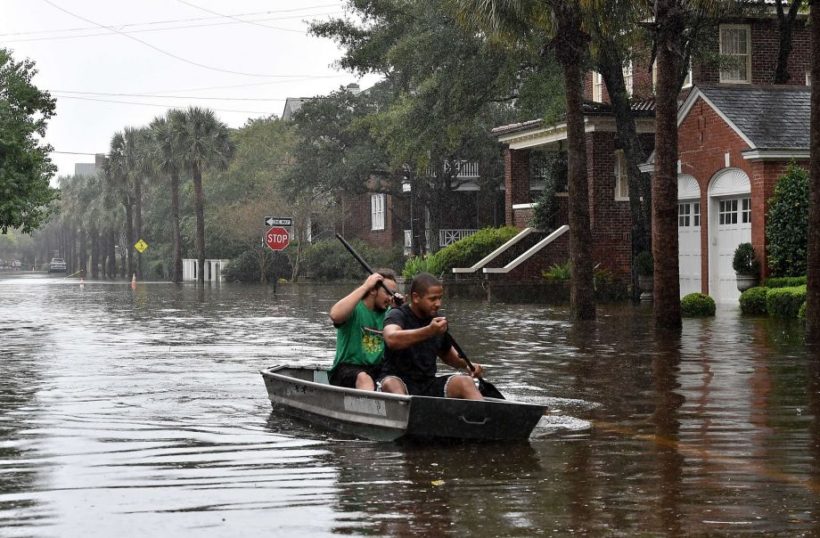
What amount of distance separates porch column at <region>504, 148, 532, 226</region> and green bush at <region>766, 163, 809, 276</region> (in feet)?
50.7

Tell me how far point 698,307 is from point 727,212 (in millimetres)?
4653

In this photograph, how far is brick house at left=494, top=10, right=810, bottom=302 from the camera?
3164cm

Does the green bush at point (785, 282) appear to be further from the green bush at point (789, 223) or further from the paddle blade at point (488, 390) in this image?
the paddle blade at point (488, 390)

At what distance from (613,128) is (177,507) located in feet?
108

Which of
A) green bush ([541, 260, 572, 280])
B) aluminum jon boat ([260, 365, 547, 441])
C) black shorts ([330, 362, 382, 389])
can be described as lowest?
aluminum jon boat ([260, 365, 547, 441])

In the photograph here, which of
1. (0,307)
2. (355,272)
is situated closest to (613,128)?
(0,307)

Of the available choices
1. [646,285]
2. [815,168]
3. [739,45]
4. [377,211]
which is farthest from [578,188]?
[377,211]

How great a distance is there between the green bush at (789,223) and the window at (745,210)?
62.5 inches

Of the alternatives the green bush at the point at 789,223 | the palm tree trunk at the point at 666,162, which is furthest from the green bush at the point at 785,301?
the palm tree trunk at the point at 666,162

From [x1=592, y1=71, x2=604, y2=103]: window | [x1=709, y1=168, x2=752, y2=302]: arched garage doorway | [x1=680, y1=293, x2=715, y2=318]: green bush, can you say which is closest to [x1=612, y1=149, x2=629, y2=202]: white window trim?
[x1=592, y1=71, x2=604, y2=103]: window

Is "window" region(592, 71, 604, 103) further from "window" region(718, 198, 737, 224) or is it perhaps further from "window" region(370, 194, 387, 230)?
"window" region(370, 194, 387, 230)

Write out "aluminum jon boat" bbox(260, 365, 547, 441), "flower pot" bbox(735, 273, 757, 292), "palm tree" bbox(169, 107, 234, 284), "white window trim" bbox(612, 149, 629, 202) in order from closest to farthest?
"aluminum jon boat" bbox(260, 365, 547, 441)
"flower pot" bbox(735, 273, 757, 292)
"white window trim" bbox(612, 149, 629, 202)
"palm tree" bbox(169, 107, 234, 284)

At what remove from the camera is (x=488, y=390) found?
11.8 m

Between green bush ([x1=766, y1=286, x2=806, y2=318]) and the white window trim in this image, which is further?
the white window trim
